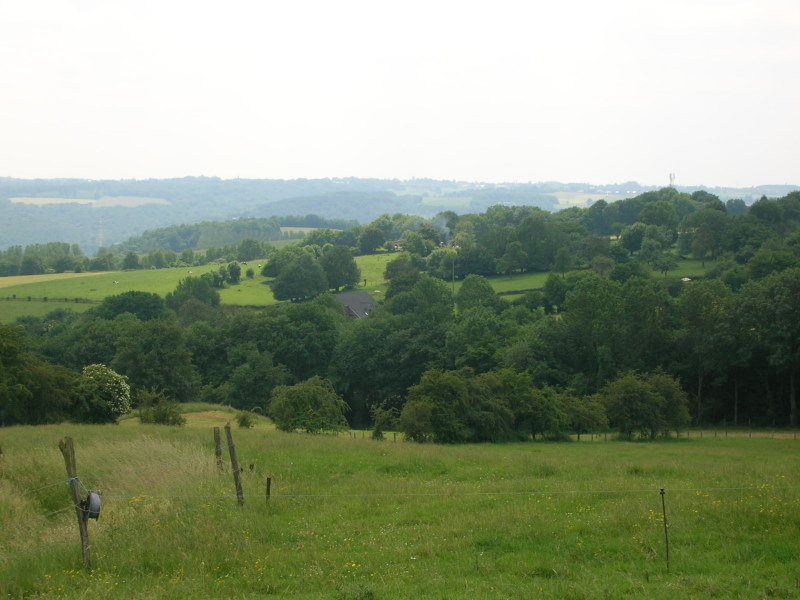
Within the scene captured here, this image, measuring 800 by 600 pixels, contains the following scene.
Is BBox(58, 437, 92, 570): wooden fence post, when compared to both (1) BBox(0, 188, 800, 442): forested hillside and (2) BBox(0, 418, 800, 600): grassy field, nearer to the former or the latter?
(2) BBox(0, 418, 800, 600): grassy field

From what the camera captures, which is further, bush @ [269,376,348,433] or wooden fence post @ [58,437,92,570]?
bush @ [269,376,348,433]

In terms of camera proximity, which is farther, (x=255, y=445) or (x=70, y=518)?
(x=255, y=445)

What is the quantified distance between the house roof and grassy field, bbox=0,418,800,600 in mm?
77969

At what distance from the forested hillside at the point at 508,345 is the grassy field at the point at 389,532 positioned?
18.0 metres

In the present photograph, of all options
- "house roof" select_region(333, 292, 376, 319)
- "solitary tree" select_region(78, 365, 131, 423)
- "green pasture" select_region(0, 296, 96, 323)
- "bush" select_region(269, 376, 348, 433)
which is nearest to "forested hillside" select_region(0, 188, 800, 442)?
"solitary tree" select_region(78, 365, 131, 423)

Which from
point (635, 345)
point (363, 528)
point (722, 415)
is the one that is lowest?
point (722, 415)

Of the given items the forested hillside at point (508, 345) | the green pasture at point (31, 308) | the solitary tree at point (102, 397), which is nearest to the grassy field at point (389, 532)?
the forested hillside at point (508, 345)

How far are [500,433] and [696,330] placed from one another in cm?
2123

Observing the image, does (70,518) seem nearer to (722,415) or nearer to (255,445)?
(255,445)

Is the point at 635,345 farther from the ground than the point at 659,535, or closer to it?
closer to it

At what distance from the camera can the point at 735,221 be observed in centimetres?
10306

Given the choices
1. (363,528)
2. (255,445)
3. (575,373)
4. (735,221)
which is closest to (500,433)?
(255,445)

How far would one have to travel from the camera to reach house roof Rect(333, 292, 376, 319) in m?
99.3

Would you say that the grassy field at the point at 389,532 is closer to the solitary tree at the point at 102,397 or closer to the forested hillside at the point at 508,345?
the forested hillside at the point at 508,345
